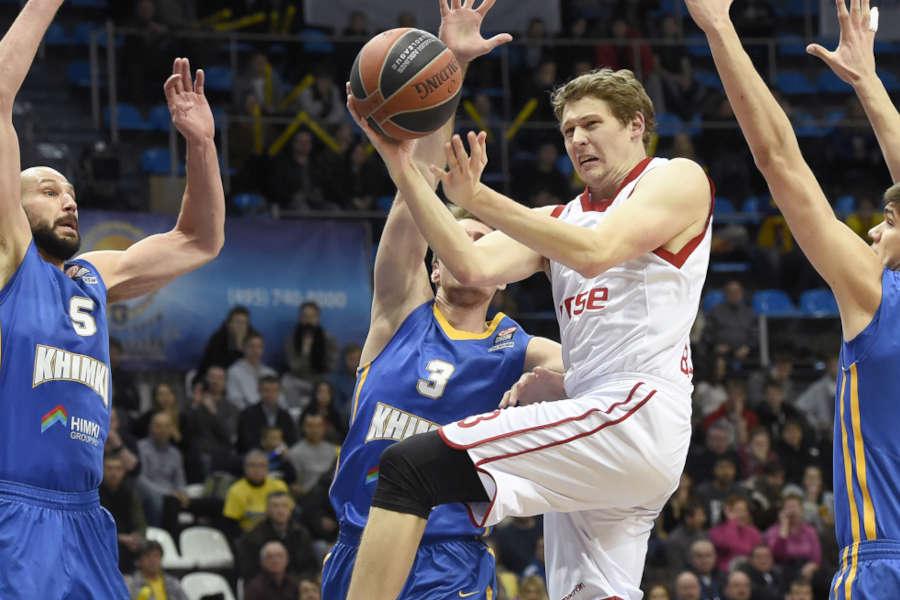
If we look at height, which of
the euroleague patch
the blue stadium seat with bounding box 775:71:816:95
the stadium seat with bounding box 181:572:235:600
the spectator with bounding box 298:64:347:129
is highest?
the blue stadium seat with bounding box 775:71:816:95

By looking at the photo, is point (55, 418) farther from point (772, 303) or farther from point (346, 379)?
point (772, 303)

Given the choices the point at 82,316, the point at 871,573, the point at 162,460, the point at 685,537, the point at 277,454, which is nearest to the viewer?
the point at 871,573

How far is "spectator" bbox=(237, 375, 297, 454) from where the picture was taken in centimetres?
1197

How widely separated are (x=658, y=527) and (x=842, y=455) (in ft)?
26.9

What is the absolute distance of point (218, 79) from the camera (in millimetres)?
15953

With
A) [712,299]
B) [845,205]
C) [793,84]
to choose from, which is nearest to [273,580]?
[712,299]

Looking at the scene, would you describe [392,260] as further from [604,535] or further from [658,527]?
[658,527]

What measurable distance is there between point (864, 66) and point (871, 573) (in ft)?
6.97

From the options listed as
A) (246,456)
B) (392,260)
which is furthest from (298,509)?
(392,260)

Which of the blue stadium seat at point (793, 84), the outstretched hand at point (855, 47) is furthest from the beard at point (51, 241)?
the blue stadium seat at point (793, 84)

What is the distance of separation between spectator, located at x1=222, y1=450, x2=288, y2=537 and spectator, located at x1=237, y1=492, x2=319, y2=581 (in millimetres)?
287

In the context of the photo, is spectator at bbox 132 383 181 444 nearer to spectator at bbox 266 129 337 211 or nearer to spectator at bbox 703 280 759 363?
spectator at bbox 266 129 337 211

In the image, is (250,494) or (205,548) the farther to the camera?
(250,494)

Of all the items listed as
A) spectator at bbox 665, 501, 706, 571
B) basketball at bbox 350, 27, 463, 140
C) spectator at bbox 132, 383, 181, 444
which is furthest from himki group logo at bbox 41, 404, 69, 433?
spectator at bbox 665, 501, 706, 571
